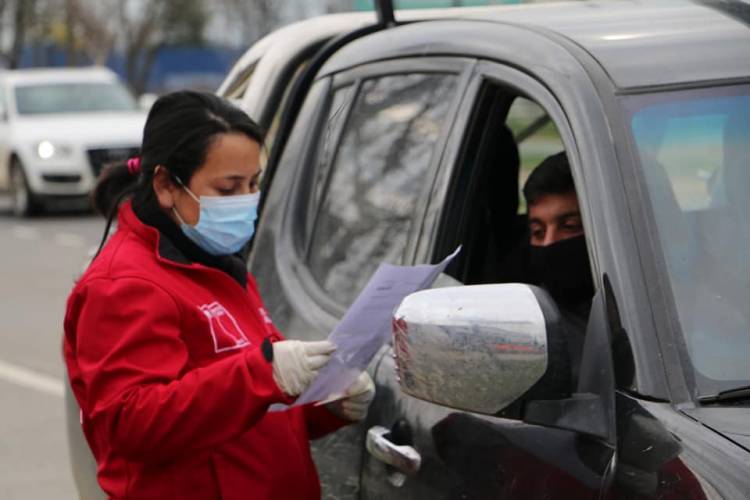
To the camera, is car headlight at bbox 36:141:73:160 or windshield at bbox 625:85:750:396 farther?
car headlight at bbox 36:141:73:160

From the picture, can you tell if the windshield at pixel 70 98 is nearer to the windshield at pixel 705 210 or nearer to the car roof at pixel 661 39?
the car roof at pixel 661 39

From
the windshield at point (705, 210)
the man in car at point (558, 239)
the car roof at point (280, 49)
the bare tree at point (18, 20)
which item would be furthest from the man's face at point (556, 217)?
the bare tree at point (18, 20)

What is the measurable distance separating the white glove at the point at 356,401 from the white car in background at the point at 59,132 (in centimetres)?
1563

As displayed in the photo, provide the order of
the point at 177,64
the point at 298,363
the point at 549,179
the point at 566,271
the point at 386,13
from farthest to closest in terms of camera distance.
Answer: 1. the point at 177,64
2. the point at 386,13
3. the point at 549,179
4. the point at 566,271
5. the point at 298,363

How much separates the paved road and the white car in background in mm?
1107

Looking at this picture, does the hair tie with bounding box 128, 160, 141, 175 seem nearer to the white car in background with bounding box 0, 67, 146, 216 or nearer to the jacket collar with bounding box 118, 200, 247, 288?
the jacket collar with bounding box 118, 200, 247, 288

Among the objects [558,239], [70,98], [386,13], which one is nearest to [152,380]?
[558,239]

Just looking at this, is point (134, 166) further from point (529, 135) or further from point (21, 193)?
point (21, 193)

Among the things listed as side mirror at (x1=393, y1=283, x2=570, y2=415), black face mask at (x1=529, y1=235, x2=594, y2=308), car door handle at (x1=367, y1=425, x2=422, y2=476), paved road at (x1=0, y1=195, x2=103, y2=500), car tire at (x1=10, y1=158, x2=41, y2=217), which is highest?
side mirror at (x1=393, y1=283, x2=570, y2=415)

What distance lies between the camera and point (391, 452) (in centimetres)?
301

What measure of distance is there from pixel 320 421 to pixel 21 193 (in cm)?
1748

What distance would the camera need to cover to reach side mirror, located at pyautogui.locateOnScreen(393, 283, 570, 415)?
2.38 m

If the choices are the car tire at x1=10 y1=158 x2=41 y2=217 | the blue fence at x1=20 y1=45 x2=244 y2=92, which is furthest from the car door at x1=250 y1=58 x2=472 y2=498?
the blue fence at x1=20 y1=45 x2=244 y2=92

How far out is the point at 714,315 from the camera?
2.57 metres
